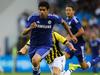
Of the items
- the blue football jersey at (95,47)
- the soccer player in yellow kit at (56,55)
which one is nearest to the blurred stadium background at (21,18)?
the blue football jersey at (95,47)

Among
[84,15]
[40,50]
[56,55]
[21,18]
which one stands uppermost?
[21,18]

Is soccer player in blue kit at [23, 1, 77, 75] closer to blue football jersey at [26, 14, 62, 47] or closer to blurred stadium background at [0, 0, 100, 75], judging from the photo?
blue football jersey at [26, 14, 62, 47]

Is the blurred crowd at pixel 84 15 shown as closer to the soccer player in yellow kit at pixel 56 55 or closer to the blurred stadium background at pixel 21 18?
the blurred stadium background at pixel 21 18

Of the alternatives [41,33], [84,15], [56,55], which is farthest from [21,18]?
[41,33]

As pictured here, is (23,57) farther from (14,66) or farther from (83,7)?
(83,7)

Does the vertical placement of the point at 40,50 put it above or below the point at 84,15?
below

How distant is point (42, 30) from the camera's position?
15211 millimetres

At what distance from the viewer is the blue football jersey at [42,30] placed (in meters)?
15.2

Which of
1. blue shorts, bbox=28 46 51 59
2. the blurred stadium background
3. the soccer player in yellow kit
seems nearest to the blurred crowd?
the blurred stadium background

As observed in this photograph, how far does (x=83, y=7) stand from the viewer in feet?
109

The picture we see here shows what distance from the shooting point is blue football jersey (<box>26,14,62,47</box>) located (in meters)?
15.2

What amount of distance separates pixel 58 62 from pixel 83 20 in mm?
15921

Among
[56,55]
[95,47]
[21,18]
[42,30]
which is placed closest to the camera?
[42,30]

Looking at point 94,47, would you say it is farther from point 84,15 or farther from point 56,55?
point 56,55
